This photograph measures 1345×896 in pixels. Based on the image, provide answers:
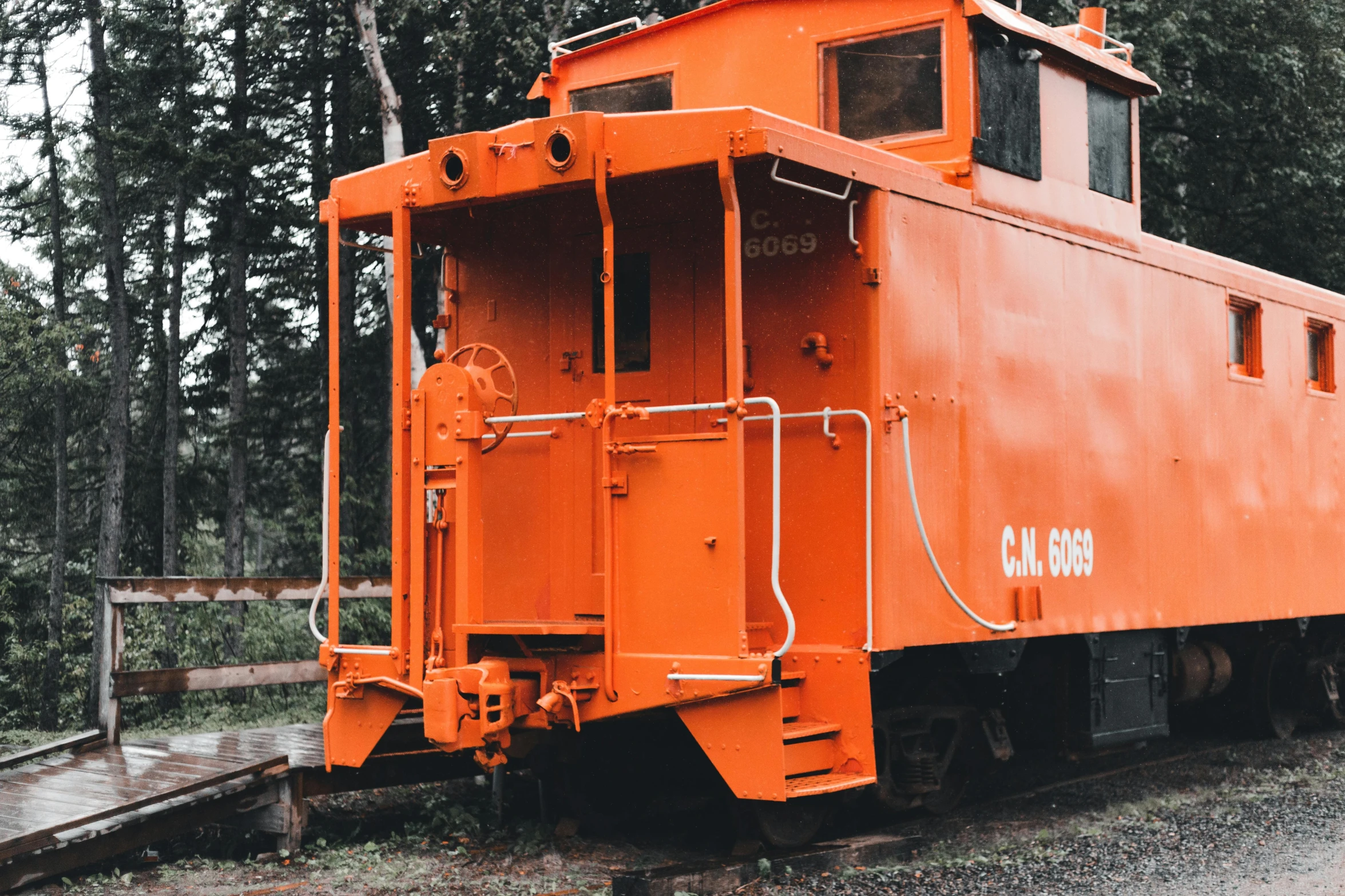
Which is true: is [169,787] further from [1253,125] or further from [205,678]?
[1253,125]

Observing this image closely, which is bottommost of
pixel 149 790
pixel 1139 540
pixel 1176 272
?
pixel 149 790

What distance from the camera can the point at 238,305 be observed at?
17.7m

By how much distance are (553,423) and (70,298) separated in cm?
1528

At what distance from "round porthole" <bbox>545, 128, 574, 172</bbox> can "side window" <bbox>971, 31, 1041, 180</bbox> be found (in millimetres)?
2191

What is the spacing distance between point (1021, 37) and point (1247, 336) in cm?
361

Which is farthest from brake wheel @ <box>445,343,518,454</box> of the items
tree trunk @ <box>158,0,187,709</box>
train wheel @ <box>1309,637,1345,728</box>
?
tree trunk @ <box>158,0,187,709</box>

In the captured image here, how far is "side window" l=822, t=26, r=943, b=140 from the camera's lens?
22.9ft

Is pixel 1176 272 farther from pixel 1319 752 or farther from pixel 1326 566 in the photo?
pixel 1319 752

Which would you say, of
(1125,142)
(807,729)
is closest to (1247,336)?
(1125,142)

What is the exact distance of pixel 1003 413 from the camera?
6.96 metres

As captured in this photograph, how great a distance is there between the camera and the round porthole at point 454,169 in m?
6.21

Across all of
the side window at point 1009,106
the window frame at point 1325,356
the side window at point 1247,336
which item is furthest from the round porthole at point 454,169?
the window frame at point 1325,356

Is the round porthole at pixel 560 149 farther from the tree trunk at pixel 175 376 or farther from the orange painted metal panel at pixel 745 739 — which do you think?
the tree trunk at pixel 175 376

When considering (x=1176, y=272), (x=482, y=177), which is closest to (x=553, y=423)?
(x=482, y=177)
